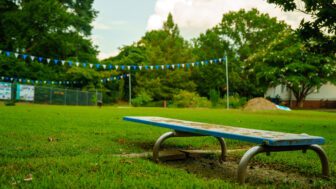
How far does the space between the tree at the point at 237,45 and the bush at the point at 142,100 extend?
393 inches

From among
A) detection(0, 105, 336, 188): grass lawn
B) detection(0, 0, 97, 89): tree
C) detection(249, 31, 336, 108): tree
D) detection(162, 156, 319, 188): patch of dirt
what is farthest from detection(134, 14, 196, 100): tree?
detection(162, 156, 319, 188): patch of dirt

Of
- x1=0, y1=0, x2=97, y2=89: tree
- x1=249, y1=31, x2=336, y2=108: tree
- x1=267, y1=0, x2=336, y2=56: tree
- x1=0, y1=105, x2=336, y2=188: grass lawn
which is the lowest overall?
x1=0, y1=105, x2=336, y2=188: grass lawn

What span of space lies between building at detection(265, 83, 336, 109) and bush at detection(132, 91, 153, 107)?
60.1 ft

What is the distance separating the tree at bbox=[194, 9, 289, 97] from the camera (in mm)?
42125

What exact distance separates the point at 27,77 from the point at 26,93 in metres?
7.88

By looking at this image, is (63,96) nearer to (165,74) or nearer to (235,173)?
(165,74)

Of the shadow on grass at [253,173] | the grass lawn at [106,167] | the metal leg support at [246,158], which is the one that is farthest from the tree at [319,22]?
the metal leg support at [246,158]

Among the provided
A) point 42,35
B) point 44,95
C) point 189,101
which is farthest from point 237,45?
point 44,95

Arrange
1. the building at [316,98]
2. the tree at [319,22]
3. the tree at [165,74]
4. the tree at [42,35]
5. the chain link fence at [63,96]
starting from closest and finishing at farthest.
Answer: the tree at [319,22] → the chain link fence at [63,96] → the tree at [42,35] → the tree at [165,74] → the building at [316,98]

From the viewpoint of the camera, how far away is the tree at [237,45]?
138 ft

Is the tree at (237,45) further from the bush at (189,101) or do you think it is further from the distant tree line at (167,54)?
the bush at (189,101)

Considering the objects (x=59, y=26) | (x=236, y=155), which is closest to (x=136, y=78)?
(x=59, y=26)

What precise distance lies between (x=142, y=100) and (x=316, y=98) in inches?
937

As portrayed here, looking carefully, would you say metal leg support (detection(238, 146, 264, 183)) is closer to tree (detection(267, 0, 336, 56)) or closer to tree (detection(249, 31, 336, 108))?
tree (detection(267, 0, 336, 56))
